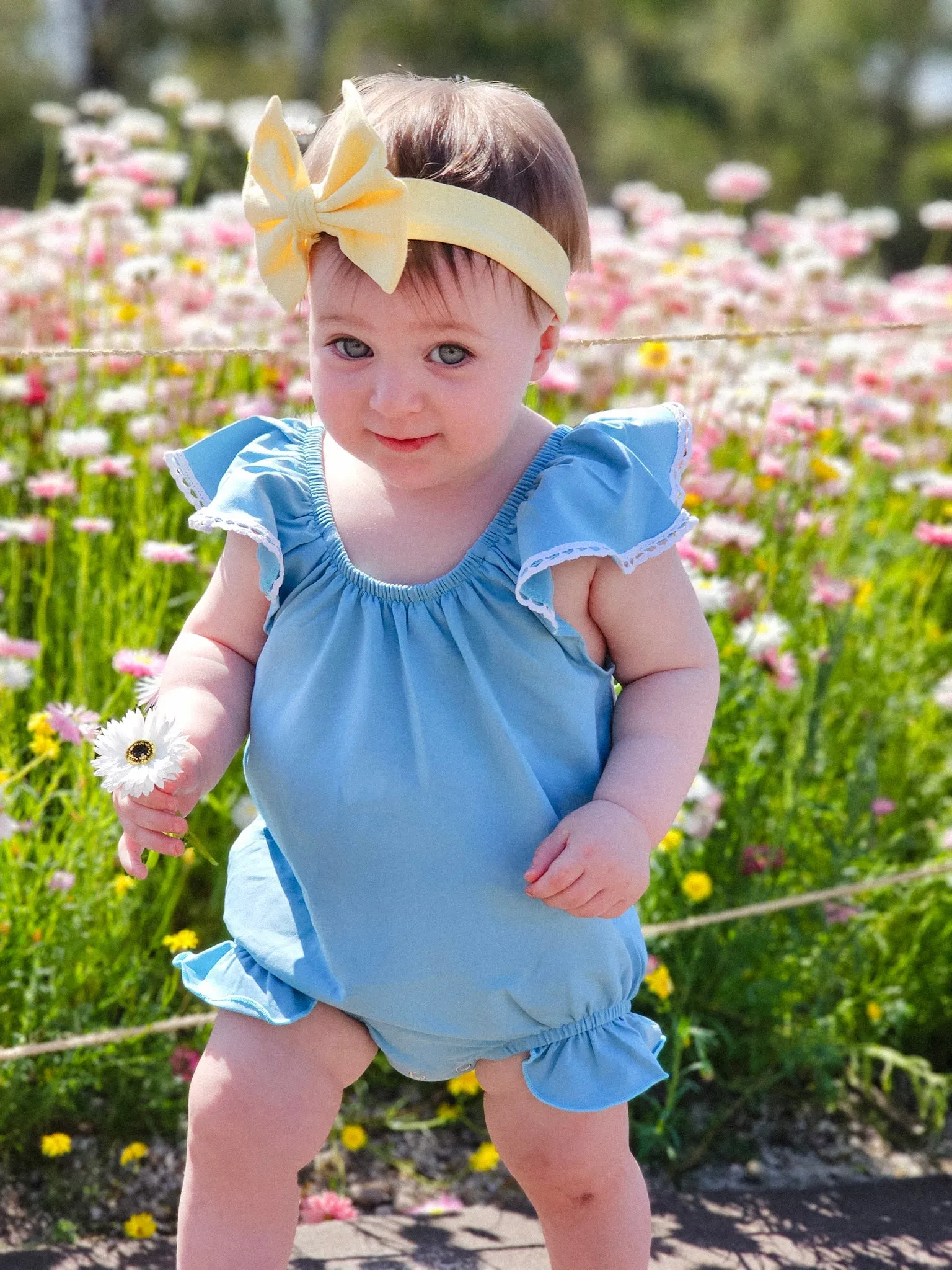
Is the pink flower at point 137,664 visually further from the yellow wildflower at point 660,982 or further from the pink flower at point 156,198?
the pink flower at point 156,198

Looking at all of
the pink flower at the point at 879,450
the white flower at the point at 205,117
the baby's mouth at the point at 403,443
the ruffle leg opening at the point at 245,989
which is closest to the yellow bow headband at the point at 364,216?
the baby's mouth at the point at 403,443

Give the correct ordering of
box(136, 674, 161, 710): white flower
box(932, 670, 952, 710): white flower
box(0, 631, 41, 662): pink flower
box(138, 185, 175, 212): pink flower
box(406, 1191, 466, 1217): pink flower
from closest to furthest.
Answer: box(136, 674, 161, 710): white flower
box(406, 1191, 466, 1217): pink flower
box(0, 631, 41, 662): pink flower
box(932, 670, 952, 710): white flower
box(138, 185, 175, 212): pink flower

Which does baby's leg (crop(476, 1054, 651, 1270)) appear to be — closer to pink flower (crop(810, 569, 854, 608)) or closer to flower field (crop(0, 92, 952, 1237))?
flower field (crop(0, 92, 952, 1237))

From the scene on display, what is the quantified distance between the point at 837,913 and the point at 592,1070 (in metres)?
0.93

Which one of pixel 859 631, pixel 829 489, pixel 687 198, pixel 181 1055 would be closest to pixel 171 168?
pixel 829 489

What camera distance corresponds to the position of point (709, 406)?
2.67m

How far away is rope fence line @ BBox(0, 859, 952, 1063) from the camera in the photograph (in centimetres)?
178

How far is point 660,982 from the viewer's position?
2.00 metres

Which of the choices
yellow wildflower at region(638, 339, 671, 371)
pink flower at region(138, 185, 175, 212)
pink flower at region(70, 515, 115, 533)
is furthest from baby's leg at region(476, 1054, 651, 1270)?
pink flower at region(138, 185, 175, 212)

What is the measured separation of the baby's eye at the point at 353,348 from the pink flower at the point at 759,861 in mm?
1191

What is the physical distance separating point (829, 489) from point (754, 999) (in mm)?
1153

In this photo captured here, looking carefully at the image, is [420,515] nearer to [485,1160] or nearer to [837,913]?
[485,1160]

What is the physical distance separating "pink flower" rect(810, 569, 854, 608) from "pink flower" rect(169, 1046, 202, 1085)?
1310 millimetres

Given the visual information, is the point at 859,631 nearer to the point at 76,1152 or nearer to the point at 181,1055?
the point at 181,1055
